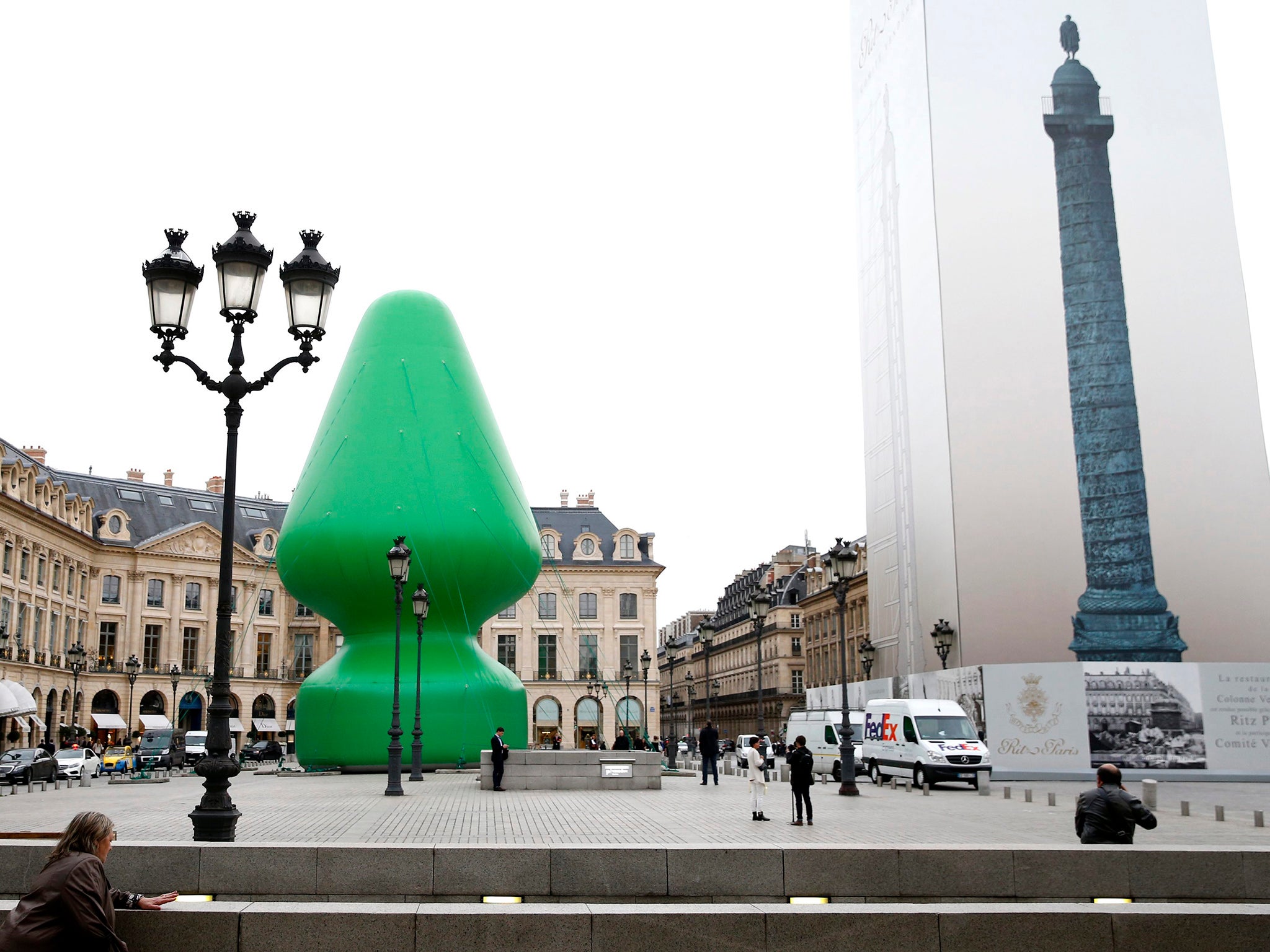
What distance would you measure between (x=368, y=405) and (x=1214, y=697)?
22.9 m

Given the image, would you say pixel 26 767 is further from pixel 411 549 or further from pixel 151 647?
pixel 151 647

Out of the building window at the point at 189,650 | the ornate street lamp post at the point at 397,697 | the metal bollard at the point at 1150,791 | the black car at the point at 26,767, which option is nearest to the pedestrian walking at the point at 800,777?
the metal bollard at the point at 1150,791

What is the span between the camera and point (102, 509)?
2672 inches

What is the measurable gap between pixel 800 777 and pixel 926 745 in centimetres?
1198

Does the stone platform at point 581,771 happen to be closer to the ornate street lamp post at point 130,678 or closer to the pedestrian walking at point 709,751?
the pedestrian walking at point 709,751

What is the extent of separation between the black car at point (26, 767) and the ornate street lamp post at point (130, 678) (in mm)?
8243

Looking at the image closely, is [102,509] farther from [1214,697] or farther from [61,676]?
[1214,697]

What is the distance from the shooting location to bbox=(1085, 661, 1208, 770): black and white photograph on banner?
3023 cm

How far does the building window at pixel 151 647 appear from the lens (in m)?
66.8

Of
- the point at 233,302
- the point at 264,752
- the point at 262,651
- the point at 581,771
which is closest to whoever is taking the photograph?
the point at 233,302

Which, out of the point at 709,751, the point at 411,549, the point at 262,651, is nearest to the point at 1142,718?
the point at 709,751

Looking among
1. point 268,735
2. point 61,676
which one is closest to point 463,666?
point 61,676

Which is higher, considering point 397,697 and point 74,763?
point 397,697

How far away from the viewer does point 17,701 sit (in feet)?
125
